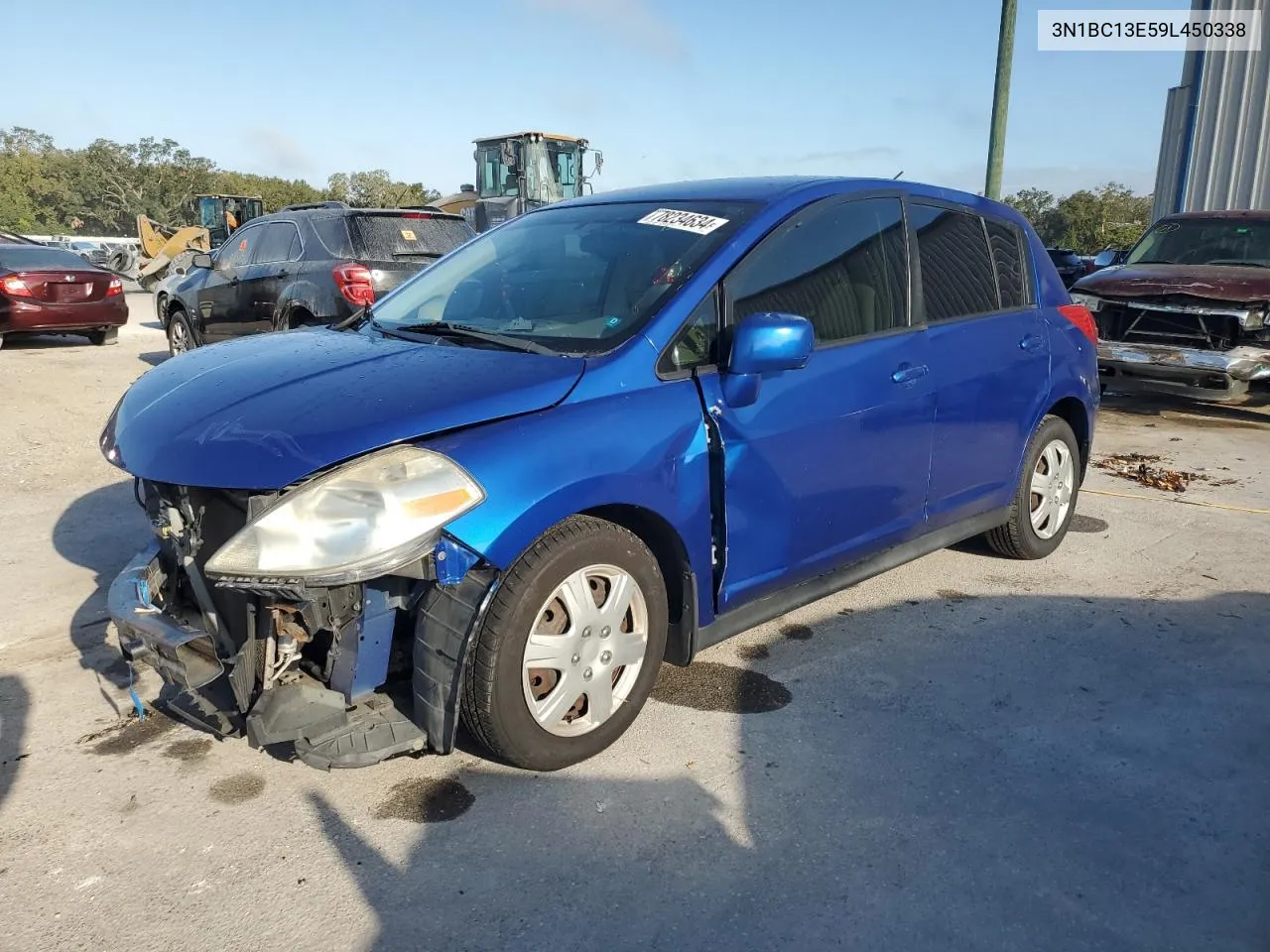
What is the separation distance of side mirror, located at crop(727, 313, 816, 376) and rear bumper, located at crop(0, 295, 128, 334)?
11.6m

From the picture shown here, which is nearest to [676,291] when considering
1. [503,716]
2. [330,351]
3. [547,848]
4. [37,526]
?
[330,351]

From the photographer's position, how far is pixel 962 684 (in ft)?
11.9

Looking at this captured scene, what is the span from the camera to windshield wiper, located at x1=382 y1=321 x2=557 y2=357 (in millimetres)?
3157

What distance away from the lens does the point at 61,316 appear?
40.0ft

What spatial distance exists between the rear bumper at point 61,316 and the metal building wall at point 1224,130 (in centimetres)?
1834

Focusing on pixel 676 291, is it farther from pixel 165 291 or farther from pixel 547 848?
pixel 165 291

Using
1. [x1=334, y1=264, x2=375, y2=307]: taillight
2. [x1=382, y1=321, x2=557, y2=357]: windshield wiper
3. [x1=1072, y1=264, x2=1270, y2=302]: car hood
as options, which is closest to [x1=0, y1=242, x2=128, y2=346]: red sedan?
[x1=334, y1=264, x2=375, y2=307]: taillight

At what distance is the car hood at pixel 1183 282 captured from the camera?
848cm

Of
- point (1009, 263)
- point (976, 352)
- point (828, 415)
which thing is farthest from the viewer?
point (1009, 263)

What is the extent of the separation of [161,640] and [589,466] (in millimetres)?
1265

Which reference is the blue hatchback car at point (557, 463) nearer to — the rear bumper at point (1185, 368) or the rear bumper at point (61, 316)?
the rear bumper at point (1185, 368)

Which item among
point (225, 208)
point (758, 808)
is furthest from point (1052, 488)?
point (225, 208)

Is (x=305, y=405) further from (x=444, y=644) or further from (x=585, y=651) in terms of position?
(x=585, y=651)

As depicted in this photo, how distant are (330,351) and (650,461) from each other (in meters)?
1.19
